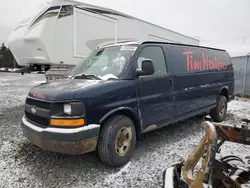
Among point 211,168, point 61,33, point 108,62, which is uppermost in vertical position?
point 61,33

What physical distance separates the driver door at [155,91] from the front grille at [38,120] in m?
1.49

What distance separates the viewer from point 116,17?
27.6ft

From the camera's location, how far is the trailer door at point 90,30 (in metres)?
7.16

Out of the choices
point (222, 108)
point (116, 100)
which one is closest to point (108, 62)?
point (116, 100)

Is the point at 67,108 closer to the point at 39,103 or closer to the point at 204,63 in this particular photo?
the point at 39,103

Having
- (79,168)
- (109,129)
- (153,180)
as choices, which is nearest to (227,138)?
(153,180)

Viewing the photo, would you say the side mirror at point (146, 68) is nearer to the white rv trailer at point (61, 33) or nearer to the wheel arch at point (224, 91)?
the wheel arch at point (224, 91)

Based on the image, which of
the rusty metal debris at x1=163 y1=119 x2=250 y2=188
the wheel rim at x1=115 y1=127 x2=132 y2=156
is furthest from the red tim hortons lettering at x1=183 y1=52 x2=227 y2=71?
the rusty metal debris at x1=163 y1=119 x2=250 y2=188

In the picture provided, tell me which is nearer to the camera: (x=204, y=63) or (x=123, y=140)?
(x=123, y=140)

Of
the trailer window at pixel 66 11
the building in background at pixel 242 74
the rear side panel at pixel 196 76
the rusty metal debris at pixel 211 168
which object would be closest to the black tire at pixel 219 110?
the rear side panel at pixel 196 76

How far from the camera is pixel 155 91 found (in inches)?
158

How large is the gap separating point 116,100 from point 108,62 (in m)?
0.90

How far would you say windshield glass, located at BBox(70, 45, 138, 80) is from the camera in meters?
3.69

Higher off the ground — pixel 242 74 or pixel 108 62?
pixel 108 62
